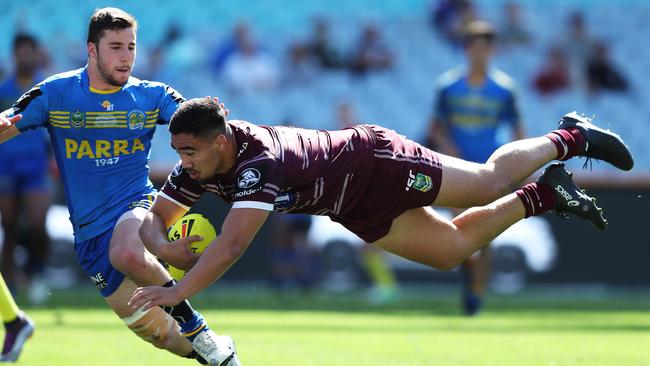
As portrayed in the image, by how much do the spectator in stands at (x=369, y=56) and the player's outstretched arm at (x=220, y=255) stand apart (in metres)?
14.6

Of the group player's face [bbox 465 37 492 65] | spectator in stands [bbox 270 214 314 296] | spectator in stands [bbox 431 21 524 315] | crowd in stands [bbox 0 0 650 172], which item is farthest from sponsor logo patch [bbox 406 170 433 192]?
crowd in stands [bbox 0 0 650 172]

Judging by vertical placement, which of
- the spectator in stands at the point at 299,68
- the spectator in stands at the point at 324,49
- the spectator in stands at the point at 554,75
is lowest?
the spectator in stands at the point at 299,68

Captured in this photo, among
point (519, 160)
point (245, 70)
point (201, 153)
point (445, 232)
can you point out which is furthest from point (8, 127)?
point (245, 70)

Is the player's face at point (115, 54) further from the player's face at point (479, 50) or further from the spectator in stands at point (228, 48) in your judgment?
the spectator in stands at point (228, 48)

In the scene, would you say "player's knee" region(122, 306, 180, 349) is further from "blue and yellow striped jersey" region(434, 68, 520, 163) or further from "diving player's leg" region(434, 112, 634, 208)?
"blue and yellow striped jersey" region(434, 68, 520, 163)

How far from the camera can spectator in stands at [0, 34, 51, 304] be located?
1352 cm

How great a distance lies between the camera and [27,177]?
1355 centimetres

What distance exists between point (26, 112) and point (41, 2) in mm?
15153

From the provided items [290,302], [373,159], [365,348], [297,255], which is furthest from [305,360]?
[297,255]

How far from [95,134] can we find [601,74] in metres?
14.7

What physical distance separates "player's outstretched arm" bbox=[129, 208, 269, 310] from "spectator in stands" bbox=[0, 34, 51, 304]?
288 inches

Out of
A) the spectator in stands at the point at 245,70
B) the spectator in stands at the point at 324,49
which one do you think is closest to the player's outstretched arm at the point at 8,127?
the spectator in stands at the point at 245,70

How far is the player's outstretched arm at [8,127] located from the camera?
7.35m

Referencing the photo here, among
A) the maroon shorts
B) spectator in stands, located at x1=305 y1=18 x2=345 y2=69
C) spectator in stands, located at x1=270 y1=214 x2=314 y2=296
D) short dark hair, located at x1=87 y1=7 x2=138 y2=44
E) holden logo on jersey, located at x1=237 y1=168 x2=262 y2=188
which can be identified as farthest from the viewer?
spectator in stands, located at x1=305 y1=18 x2=345 y2=69
